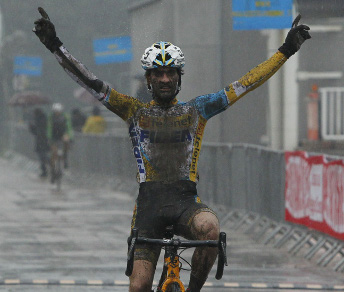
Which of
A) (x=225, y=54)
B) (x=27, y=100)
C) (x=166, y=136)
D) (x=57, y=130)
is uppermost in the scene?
(x=225, y=54)

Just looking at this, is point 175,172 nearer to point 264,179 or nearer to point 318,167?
point 318,167

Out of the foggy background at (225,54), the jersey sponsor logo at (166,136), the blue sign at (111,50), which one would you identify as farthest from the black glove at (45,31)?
the blue sign at (111,50)

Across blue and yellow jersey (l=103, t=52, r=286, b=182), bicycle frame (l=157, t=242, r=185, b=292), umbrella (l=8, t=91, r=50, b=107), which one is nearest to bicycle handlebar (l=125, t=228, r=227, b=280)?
bicycle frame (l=157, t=242, r=185, b=292)

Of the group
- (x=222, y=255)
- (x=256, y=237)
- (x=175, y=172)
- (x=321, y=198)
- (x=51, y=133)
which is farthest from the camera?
(x=51, y=133)

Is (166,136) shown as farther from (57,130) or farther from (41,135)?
(41,135)

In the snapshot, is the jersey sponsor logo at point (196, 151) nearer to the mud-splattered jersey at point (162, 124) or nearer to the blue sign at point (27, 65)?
the mud-splattered jersey at point (162, 124)

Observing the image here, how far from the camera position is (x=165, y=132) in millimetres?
6797

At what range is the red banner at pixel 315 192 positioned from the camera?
12.6 metres

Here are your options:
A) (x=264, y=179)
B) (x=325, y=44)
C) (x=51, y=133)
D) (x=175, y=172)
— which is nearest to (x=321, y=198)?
(x=264, y=179)

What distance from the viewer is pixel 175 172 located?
6.77 metres

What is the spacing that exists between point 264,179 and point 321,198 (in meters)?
2.16

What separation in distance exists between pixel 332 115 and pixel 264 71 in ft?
42.6

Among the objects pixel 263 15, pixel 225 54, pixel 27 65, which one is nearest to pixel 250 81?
pixel 263 15

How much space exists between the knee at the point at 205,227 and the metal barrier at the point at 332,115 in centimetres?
1356
